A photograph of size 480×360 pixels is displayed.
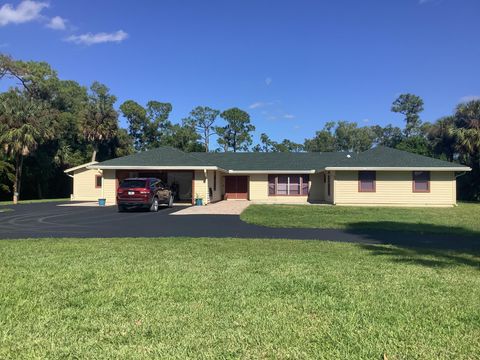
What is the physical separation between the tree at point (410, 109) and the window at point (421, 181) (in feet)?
147

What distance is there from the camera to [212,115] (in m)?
69.7

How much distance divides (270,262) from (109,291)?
3.01m

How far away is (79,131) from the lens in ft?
141

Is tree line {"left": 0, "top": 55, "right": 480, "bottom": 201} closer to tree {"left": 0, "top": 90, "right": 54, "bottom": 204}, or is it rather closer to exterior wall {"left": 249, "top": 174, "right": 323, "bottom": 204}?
tree {"left": 0, "top": 90, "right": 54, "bottom": 204}

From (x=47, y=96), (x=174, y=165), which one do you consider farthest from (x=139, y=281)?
(x=47, y=96)

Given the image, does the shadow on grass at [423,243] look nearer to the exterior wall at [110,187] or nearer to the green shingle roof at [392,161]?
the green shingle roof at [392,161]

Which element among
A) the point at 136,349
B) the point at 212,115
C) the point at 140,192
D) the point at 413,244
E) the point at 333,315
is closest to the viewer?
the point at 136,349

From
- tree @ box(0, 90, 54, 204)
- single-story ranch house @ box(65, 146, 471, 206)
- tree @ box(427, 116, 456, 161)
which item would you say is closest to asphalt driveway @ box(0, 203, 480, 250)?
single-story ranch house @ box(65, 146, 471, 206)

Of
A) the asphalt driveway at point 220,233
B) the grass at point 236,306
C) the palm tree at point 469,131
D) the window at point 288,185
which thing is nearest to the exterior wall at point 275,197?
the window at point 288,185

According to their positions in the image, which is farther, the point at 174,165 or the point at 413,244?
the point at 174,165

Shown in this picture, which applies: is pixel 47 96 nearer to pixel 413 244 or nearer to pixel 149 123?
pixel 149 123

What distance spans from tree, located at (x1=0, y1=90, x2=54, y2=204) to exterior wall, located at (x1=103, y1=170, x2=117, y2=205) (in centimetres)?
889

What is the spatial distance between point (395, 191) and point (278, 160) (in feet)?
34.8

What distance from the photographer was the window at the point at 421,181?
25984mm
